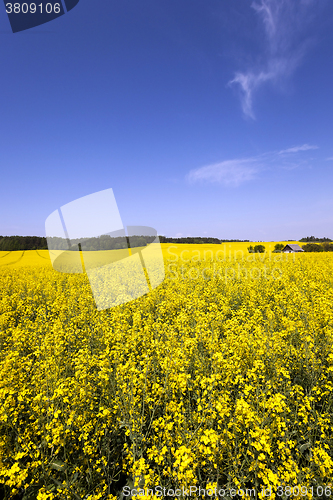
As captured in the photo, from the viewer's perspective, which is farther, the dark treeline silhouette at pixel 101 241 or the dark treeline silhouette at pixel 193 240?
the dark treeline silhouette at pixel 193 240

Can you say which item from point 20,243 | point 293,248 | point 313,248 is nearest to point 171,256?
point 293,248

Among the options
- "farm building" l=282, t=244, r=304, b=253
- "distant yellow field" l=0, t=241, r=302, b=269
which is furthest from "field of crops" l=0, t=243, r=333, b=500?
"farm building" l=282, t=244, r=304, b=253

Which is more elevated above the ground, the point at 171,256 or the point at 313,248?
the point at 313,248

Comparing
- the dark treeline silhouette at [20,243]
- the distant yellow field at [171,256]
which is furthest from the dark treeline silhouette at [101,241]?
the distant yellow field at [171,256]

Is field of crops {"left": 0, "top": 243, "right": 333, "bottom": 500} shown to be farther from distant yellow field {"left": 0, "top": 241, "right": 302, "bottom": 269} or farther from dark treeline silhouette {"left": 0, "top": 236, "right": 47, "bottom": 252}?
dark treeline silhouette {"left": 0, "top": 236, "right": 47, "bottom": 252}

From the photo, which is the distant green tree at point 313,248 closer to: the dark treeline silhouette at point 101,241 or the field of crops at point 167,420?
the dark treeline silhouette at point 101,241

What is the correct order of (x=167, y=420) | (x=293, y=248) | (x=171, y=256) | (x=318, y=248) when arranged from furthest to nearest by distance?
(x=293, y=248) → (x=318, y=248) → (x=171, y=256) → (x=167, y=420)

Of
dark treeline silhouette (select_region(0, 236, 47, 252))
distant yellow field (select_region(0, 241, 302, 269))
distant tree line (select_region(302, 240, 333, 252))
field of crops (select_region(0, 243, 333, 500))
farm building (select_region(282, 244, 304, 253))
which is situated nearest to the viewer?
field of crops (select_region(0, 243, 333, 500))

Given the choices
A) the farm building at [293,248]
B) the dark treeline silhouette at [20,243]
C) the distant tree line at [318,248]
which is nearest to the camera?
the distant tree line at [318,248]

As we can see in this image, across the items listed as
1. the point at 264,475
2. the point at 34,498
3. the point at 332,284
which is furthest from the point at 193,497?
the point at 332,284

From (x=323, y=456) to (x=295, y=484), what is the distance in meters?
0.47

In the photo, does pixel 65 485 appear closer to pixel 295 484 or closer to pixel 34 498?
pixel 34 498

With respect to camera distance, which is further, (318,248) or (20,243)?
(20,243)

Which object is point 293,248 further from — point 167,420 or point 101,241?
point 167,420
